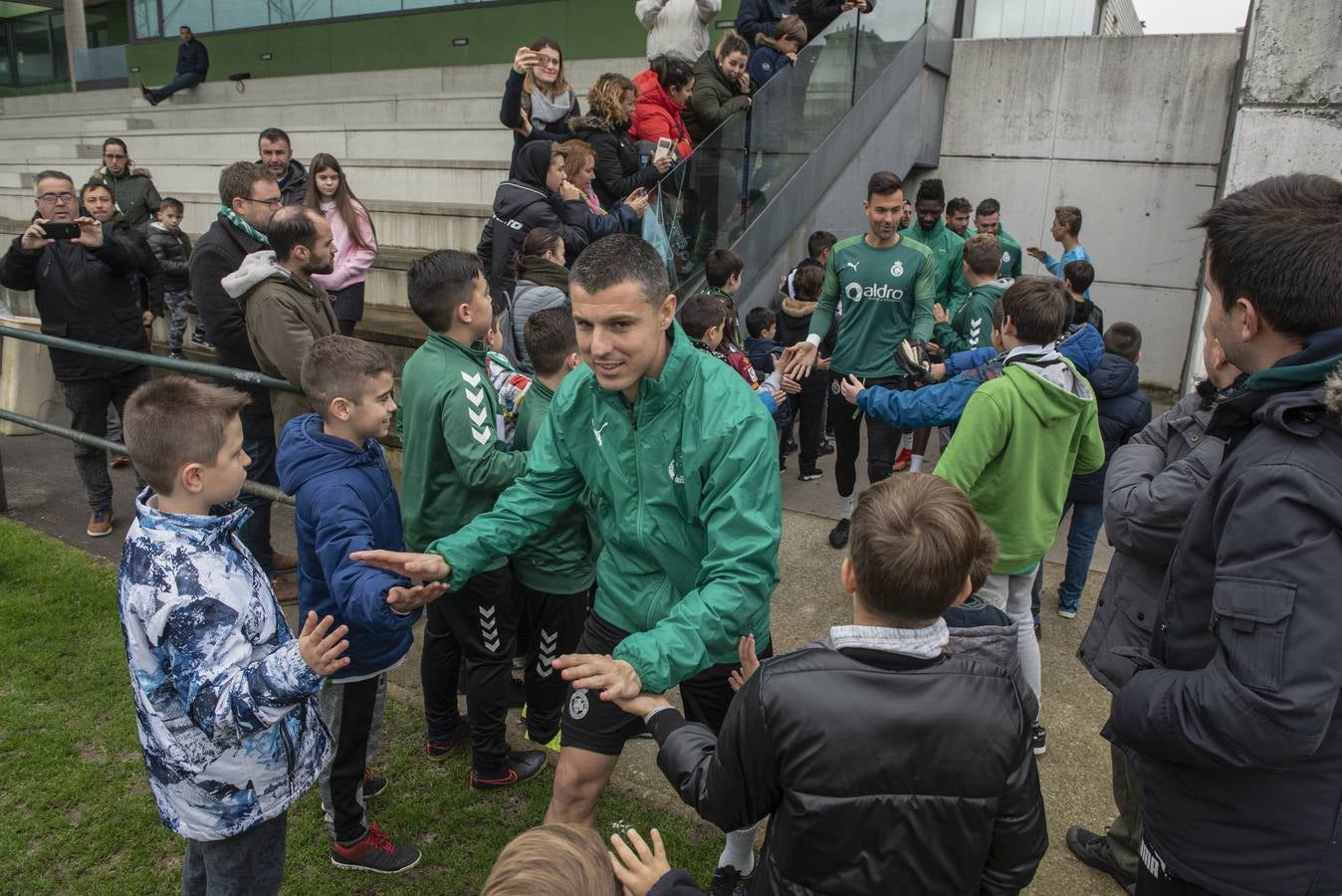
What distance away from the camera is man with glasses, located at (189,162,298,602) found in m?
4.75

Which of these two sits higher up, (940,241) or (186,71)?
(186,71)

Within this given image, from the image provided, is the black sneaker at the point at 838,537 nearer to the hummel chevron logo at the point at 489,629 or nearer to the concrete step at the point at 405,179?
the hummel chevron logo at the point at 489,629

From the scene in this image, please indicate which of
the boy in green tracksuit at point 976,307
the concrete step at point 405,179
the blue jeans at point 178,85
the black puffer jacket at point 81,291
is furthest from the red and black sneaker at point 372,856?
the blue jeans at point 178,85

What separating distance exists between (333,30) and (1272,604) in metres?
17.8

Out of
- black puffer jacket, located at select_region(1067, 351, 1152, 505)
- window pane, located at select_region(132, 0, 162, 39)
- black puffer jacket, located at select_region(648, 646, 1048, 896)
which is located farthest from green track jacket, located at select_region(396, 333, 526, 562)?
window pane, located at select_region(132, 0, 162, 39)

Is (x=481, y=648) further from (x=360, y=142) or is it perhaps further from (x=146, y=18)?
(x=146, y=18)

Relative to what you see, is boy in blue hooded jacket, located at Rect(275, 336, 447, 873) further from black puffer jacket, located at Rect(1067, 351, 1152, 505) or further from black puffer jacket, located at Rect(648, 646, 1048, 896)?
black puffer jacket, located at Rect(1067, 351, 1152, 505)

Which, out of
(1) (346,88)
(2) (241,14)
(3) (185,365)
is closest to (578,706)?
(3) (185,365)

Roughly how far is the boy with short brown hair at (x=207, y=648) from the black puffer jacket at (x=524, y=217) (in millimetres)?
3081

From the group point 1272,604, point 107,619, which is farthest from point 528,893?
point 107,619

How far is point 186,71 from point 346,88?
389 cm

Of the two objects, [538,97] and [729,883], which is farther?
[538,97]

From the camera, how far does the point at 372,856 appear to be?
306 centimetres

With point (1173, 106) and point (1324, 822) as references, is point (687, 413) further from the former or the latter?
point (1173, 106)
